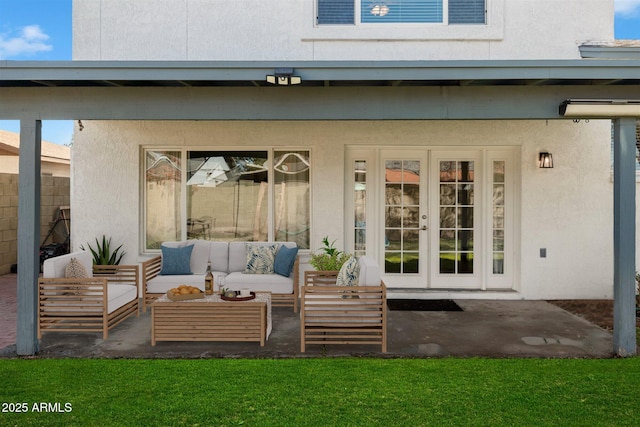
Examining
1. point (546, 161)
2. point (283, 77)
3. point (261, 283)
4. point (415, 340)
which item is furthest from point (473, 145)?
point (283, 77)

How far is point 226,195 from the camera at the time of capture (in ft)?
26.9

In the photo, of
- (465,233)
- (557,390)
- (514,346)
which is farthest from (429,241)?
(557,390)

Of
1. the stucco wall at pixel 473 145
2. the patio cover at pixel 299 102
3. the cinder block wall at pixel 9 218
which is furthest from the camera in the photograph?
the cinder block wall at pixel 9 218

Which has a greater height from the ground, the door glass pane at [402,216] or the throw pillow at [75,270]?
the door glass pane at [402,216]

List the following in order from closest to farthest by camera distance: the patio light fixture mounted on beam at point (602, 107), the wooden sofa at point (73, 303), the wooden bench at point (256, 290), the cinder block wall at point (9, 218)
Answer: the patio light fixture mounted on beam at point (602, 107)
the wooden sofa at point (73, 303)
the wooden bench at point (256, 290)
the cinder block wall at point (9, 218)

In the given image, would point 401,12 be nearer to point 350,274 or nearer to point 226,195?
point 226,195

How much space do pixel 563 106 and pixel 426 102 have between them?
4.61ft

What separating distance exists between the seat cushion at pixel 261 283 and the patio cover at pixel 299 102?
Answer: 250 centimetres

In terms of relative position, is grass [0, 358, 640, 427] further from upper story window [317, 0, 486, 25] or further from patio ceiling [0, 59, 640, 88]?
upper story window [317, 0, 486, 25]

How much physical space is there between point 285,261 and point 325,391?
3.12 metres

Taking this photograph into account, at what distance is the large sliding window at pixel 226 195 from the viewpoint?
8156 mm

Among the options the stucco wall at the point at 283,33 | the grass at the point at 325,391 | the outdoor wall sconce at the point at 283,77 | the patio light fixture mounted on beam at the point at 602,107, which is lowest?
the grass at the point at 325,391

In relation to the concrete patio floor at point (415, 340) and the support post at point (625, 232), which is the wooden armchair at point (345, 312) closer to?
the concrete patio floor at point (415, 340)

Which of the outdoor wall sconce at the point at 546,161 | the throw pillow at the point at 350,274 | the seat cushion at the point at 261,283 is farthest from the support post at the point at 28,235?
the outdoor wall sconce at the point at 546,161
